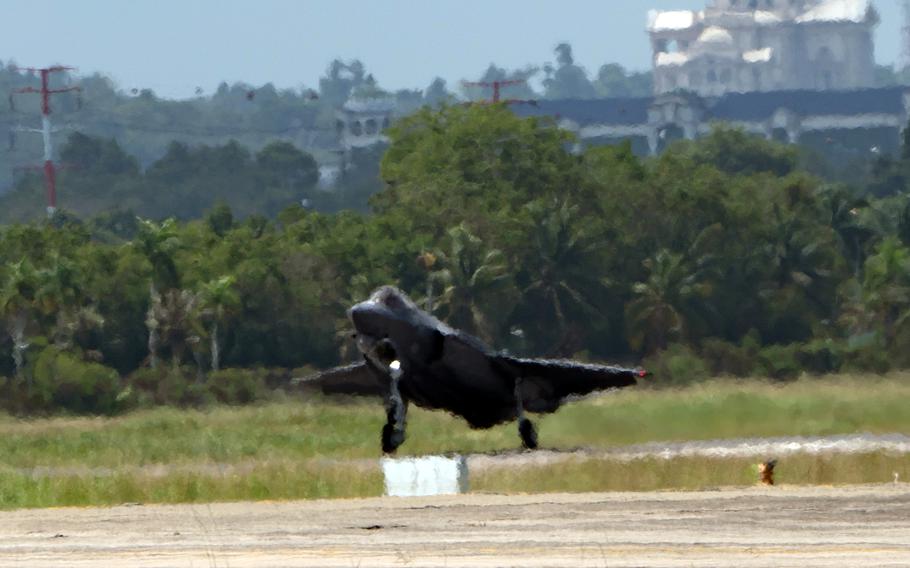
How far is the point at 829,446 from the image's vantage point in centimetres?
4259

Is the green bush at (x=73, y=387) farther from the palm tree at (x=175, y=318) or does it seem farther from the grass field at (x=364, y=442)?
the grass field at (x=364, y=442)

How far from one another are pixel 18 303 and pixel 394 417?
51.7 meters

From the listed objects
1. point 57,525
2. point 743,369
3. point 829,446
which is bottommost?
point 743,369

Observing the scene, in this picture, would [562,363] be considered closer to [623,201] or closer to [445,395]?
[445,395]

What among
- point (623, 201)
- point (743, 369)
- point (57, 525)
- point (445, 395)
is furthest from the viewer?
point (623, 201)

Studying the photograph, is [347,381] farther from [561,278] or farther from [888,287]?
[561,278]

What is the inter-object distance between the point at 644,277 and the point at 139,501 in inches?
2844

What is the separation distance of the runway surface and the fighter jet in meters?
7.69

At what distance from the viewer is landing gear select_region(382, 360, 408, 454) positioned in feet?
109

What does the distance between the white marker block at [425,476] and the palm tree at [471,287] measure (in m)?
61.4

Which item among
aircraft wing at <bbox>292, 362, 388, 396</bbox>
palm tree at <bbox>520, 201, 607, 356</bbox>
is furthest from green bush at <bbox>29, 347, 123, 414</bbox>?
aircraft wing at <bbox>292, 362, 388, 396</bbox>

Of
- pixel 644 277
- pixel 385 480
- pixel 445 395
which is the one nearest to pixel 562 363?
pixel 445 395

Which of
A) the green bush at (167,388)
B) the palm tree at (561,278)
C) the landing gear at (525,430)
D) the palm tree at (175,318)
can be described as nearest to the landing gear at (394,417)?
the landing gear at (525,430)

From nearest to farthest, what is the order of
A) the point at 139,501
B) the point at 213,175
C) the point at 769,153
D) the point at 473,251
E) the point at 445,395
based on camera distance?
the point at 139,501, the point at 445,395, the point at 473,251, the point at 769,153, the point at 213,175
